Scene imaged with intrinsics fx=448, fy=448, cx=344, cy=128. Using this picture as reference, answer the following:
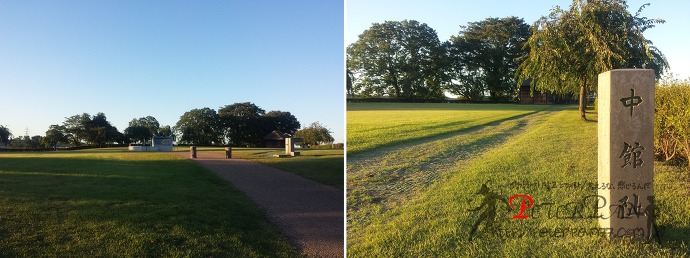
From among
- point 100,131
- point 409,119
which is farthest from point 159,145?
point 409,119

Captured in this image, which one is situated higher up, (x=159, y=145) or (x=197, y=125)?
(x=197, y=125)

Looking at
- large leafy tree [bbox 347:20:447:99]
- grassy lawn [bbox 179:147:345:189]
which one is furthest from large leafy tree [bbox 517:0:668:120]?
grassy lawn [bbox 179:147:345:189]

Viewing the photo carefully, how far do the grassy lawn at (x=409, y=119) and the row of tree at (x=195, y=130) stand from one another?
216cm

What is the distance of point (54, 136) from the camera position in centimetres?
492

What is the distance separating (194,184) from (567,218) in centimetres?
461

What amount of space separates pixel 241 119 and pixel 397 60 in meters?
2.87

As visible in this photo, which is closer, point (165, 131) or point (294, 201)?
point (165, 131)

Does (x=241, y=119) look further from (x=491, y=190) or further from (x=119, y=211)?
(x=491, y=190)

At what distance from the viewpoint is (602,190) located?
3096 millimetres

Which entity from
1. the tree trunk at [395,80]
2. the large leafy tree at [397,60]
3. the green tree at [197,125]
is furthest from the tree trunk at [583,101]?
the green tree at [197,125]

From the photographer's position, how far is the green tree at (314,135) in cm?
564

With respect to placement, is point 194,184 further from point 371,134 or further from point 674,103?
point 674,103

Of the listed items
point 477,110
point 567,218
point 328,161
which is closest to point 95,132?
point 328,161

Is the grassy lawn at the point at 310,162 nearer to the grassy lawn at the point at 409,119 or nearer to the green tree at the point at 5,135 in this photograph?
the green tree at the point at 5,135
